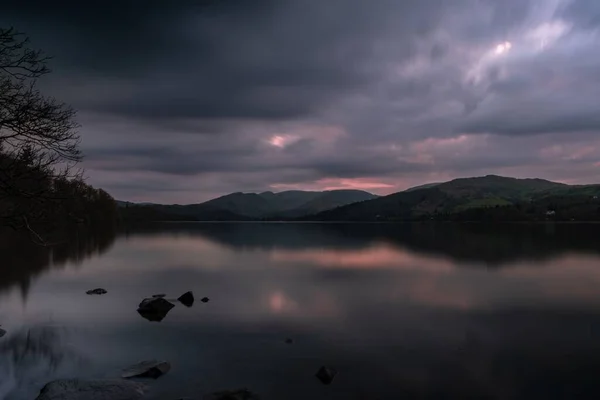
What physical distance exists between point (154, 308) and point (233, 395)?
15470 millimetres

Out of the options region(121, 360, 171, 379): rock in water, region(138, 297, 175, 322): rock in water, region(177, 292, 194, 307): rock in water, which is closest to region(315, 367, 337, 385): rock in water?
region(121, 360, 171, 379): rock in water

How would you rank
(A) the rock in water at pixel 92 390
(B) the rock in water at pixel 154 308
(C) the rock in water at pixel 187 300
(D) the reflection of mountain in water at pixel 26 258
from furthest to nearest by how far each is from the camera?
(D) the reflection of mountain in water at pixel 26 258
(C) the rock in water at pixel 187 300
(B) the rock in water at pixel 154 308
(A) the rock in water at pixel 92 390

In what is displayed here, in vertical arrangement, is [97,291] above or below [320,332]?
above

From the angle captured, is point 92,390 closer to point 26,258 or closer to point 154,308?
point 154,308

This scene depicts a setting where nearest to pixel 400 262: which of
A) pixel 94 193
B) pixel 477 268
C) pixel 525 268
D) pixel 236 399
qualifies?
pixel 477 268

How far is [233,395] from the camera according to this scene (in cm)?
1423

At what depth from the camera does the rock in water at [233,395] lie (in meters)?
14.1

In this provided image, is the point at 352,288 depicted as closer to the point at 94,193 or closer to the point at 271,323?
the point at 271,323

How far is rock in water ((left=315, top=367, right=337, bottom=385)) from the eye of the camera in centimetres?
1622

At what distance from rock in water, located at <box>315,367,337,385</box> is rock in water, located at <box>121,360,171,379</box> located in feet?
18.1

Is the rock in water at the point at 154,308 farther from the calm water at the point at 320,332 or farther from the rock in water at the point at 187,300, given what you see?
the rock in water at the point at 187,300

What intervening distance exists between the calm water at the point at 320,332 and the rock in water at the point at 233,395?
75 centimetres

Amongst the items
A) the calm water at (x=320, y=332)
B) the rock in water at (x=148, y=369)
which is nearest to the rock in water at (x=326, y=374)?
the calm water at (x=320, y=332)

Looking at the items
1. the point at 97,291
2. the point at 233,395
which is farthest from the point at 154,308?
the point at 233,395
